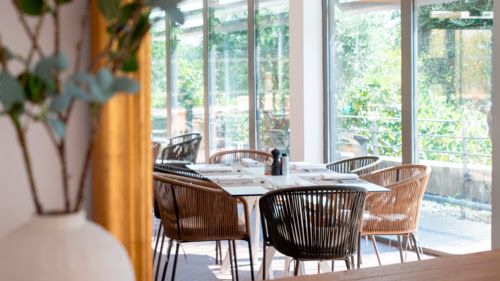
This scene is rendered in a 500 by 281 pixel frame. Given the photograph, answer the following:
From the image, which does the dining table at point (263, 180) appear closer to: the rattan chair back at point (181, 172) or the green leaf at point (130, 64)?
the rattan chair back at point (181, 172)

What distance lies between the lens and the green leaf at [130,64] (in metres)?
1.18

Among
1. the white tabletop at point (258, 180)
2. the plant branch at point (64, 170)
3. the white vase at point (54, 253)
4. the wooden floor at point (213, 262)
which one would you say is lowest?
the wooden floor at point (213, 262)

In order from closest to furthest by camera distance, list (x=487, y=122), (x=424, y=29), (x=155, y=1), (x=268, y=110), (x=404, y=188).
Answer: (x=155, y=1) < (x=404, y=188) < (x=487, y=122) < (x=424, y=29) < (x=268, y=110)

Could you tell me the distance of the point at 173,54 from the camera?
424 inches

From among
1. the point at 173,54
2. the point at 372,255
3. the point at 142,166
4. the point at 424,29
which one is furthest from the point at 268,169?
the point at 173,54

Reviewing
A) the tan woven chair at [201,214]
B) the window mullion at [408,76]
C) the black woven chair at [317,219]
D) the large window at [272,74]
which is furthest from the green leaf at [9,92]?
the large window at [272,74]

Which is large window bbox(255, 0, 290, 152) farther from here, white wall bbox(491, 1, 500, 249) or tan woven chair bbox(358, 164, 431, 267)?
tan woven chair bbox(358, 164, 431, 267)

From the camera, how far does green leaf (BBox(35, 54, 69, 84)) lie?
103 centimetres

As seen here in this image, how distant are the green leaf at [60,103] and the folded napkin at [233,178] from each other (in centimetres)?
346

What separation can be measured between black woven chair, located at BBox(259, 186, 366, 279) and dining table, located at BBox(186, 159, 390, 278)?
146 mm

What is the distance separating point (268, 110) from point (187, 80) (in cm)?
229

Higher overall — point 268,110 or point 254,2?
point 254,2

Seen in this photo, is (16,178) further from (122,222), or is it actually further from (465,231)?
(465,231)

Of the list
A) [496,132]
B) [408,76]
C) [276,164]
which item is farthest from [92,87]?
[408,76]
